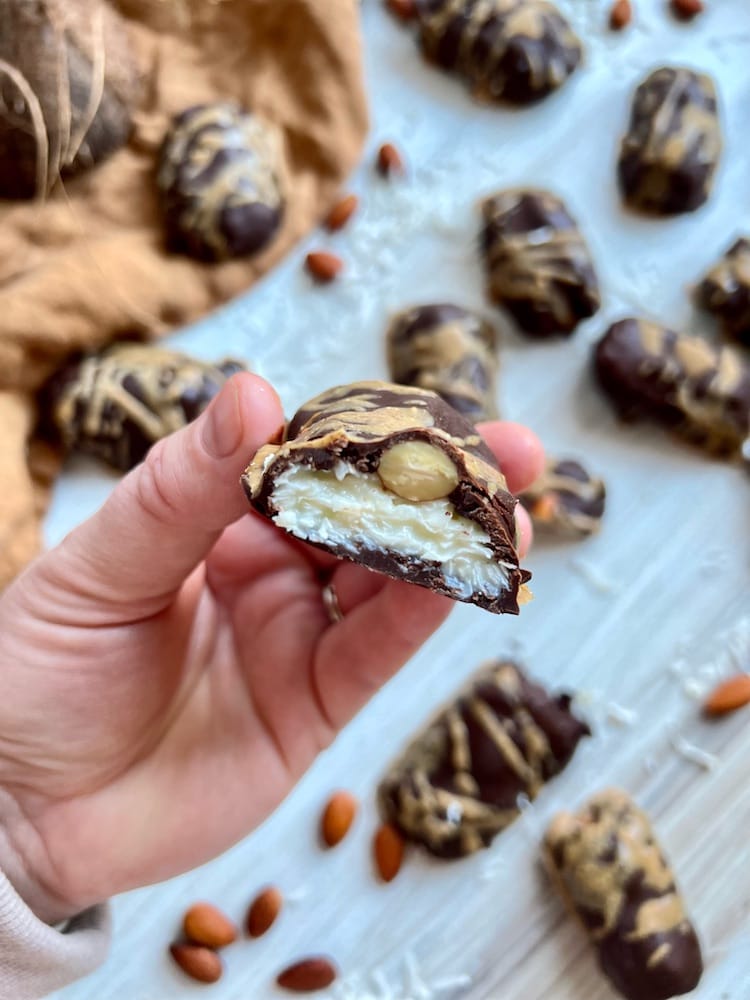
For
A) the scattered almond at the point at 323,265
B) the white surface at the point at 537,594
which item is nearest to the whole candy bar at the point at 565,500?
the white surface at the point at 537,594

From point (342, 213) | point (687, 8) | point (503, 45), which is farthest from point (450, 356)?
point (687, 8)

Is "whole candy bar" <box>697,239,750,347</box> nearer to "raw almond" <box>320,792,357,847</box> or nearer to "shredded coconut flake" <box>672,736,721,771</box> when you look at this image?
"shredded coconut flake" <box>672,736,721,771</box>

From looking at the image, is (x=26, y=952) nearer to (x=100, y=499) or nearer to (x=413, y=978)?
(x=413, y=978)

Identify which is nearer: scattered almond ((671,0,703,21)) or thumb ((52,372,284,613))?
thumb ((52,372,284,613))

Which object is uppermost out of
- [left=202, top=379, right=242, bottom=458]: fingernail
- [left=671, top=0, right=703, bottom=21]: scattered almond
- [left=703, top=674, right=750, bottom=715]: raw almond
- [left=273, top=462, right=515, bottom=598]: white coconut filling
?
[left=671, top=0, right=703, bottom=21]: scattered almond

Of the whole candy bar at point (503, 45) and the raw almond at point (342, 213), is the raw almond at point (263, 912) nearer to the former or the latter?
the raw almond at point (342, 213)

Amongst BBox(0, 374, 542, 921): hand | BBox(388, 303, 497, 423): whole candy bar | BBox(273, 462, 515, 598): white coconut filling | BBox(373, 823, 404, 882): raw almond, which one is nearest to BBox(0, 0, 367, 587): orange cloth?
BBox(388, 303, 497, 423): whole candy bar
